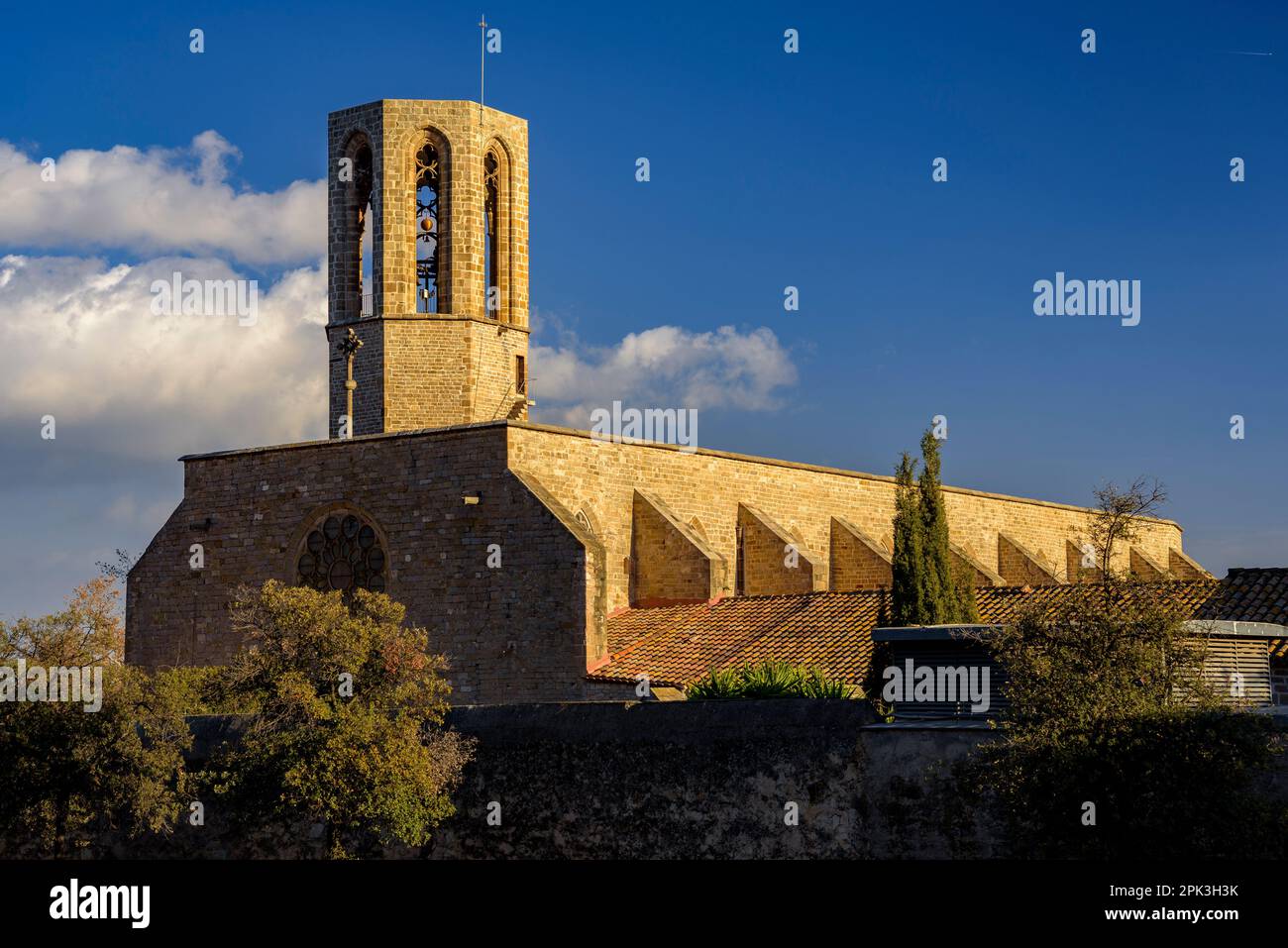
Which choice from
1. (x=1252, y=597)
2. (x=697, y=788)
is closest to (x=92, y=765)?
(x=697, y=788)

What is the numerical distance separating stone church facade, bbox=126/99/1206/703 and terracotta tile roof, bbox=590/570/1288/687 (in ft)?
2.44

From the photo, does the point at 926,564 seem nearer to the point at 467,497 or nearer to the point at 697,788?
the point at 467,497

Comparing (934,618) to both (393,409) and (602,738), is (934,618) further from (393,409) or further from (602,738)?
(393,409)

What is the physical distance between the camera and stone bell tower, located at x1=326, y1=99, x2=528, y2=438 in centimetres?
3550

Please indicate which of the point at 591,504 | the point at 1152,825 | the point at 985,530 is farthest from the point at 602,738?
the point at 985,530

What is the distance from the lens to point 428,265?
36.3 m

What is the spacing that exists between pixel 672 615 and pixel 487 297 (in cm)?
1030

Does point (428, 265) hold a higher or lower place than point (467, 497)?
higher

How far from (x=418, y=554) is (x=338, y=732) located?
10.8 meters

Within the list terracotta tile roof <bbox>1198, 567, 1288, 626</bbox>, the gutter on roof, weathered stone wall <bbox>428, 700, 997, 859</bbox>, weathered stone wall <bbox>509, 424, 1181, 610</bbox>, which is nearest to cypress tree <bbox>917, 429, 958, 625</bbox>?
weathered stone wall <bbox>509, 424, 1181, 610</bbox>

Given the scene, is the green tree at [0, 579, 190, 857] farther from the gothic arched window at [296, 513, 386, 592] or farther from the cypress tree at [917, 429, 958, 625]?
the cypress tree at [917, 429, 958, 625]

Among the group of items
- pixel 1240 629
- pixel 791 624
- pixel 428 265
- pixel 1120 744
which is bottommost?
pixel 1120 744
